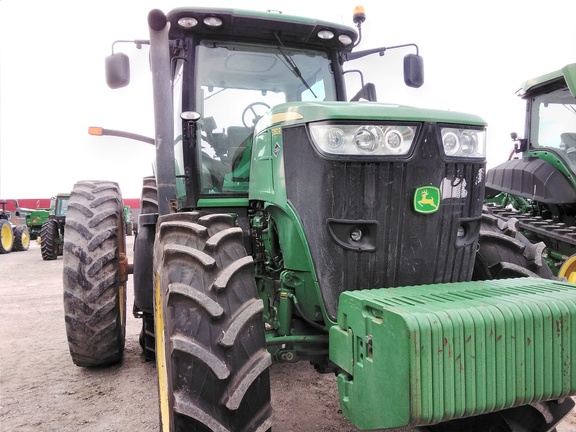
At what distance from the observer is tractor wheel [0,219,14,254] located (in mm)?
17750

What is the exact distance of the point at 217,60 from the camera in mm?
3121

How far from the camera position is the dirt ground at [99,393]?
2949 millimetres

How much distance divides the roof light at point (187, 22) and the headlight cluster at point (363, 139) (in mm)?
1355

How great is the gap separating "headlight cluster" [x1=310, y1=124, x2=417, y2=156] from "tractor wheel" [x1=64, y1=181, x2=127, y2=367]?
210 cm

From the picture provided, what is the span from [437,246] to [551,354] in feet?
2.14

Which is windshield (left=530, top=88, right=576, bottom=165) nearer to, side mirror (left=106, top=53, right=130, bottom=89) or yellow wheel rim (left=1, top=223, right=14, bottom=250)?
side mirror (left=106, top=53, right=130, bottom=89)

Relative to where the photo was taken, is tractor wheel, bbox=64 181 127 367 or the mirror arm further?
the mirror arm

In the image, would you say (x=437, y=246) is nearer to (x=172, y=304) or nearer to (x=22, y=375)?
(x=172, y=304)

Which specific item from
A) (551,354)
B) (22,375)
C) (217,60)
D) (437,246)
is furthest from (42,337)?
(551,354)

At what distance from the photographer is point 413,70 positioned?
354cm

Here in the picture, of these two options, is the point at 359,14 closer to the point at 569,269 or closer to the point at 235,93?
the point at 235,93

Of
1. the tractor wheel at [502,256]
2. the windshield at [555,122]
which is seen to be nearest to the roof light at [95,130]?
the tractor wheel at [502,256]

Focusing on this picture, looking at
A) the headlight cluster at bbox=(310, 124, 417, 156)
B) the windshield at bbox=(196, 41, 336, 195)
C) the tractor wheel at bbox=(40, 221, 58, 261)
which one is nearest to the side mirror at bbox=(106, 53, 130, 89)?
the windshield at bbox=(196, 41, 336, 195)

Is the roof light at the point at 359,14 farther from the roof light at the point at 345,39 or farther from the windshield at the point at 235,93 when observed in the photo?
the windshield at the point at 235,93
